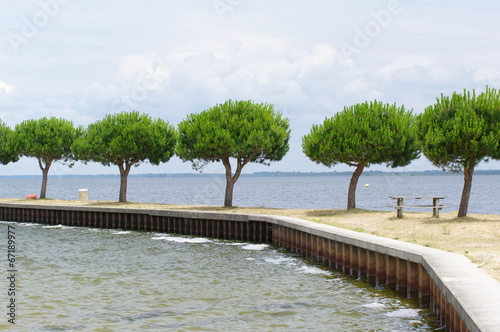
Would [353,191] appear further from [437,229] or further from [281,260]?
[281,260]

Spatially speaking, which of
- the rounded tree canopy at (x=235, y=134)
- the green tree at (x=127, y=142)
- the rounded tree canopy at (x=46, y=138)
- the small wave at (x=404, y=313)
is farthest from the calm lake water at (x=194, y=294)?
the rounded tree canopy at (x=46, y=138)

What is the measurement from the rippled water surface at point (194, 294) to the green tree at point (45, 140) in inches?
1305

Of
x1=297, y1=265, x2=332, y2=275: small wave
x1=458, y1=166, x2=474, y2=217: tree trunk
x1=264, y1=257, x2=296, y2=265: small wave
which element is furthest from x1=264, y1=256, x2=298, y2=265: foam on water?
x1=458, y1=166, x2=474, y2=217: tree trunk

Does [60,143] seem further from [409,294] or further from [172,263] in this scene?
[409,294]

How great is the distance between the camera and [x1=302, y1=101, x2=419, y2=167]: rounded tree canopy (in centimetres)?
4225

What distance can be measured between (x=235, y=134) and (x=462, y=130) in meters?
19.8

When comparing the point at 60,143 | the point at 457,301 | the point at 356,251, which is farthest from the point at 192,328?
the point at 60,143

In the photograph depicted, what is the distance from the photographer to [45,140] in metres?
66.8

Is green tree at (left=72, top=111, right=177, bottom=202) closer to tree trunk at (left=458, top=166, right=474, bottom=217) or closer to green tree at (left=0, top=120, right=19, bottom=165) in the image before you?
green tree at (left=0, top=120, right=19, bottom=165)

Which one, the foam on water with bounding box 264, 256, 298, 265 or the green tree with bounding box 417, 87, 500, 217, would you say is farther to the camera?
the green tree with bounding box 417, 87, 500, 217

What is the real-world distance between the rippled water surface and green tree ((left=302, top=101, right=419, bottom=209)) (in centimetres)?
1065

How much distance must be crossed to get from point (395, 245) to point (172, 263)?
11845 millimetres

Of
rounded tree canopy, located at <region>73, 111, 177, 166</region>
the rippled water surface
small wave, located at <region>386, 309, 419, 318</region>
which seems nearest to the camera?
the rippled water surface

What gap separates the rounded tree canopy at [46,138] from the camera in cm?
6650
